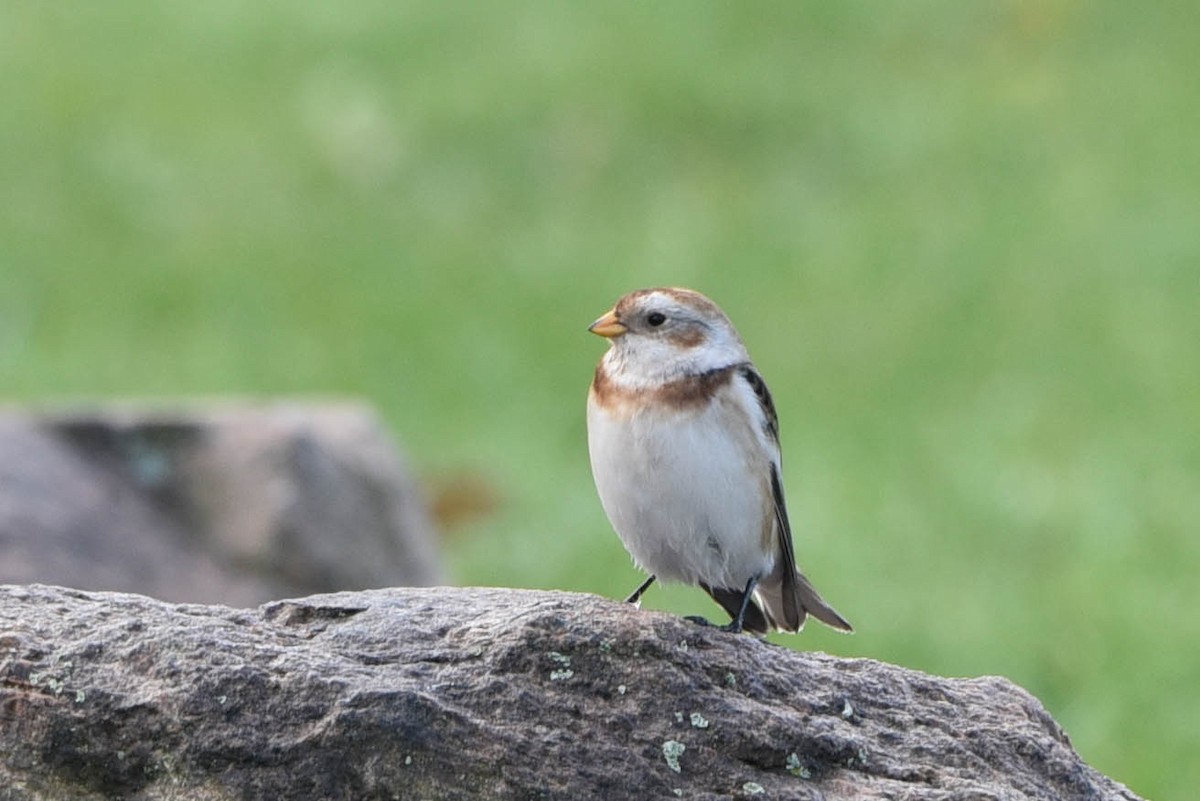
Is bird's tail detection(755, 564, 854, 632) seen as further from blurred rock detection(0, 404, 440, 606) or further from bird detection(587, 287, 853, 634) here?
blurred rock detection(0, 404, 440, 606)

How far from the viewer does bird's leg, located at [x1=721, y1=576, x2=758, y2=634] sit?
5.06 m

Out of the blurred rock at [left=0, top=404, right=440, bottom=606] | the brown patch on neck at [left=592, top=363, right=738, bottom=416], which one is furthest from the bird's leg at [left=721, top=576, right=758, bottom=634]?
the blurred rock at [left=0, top=404, right=440, bottom=606]

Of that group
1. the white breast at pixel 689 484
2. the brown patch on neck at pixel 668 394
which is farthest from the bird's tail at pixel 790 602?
the brown patch on neck at pixel 668 394

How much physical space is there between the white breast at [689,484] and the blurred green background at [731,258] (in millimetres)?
3729

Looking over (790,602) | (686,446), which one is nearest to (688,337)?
(686,446)

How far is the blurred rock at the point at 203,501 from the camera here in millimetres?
8469

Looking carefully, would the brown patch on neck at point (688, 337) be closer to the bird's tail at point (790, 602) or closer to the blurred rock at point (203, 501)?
the bird's tail at point (790, 602)

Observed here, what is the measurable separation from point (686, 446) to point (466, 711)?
46.0 inches

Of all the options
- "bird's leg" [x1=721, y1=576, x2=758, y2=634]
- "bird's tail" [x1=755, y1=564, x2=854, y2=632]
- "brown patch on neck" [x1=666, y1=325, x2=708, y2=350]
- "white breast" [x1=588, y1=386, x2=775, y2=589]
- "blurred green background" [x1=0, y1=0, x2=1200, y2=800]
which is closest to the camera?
"bird's leg" [x1=721, y1=576, x2=758, y2=634]

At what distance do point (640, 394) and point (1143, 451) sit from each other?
683 cm

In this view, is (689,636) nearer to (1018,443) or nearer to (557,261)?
(1018,443)

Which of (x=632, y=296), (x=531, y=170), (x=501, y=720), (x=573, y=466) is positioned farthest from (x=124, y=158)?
(x=501, y=720)

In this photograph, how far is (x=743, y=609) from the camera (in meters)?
5.46

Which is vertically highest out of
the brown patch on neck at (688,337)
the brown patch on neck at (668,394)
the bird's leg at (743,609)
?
the brown patch on neck at (688,337)
